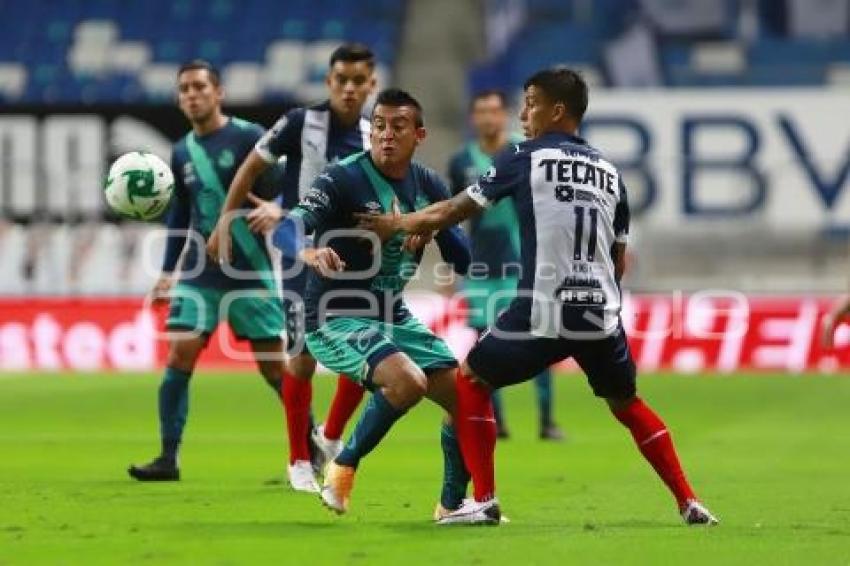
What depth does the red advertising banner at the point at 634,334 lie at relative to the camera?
68.2ft

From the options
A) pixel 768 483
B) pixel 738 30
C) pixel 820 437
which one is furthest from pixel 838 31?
pixel 768 483

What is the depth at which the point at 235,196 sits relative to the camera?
9953mm

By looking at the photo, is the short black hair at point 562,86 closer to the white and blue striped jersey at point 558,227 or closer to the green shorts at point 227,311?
the white and blue striped jersey at point 558,227

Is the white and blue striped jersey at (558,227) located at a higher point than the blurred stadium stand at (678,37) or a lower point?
lower

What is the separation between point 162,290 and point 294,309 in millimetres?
932

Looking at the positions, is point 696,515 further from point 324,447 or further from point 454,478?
point 324,447

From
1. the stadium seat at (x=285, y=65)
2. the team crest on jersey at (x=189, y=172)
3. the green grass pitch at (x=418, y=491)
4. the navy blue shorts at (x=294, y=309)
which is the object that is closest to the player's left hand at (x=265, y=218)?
the navy blue shorts at (x=294, y=309)

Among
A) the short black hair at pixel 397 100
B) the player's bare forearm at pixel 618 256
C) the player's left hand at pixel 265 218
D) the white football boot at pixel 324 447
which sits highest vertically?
the short black hair at pixel 397 100

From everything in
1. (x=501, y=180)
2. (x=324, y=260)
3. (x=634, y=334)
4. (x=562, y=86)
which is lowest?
(x=634, y=334)

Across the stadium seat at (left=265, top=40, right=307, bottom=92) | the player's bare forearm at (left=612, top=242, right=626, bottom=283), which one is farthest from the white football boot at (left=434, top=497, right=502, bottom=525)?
the stadium seat at (left=265, top=40, right=307, bottom=92)

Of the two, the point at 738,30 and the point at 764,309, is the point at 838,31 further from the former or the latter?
the point at 764,309

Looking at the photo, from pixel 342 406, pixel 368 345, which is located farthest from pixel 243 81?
pixel 368 345

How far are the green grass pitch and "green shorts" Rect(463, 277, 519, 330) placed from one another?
90 cm

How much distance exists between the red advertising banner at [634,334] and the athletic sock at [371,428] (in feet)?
39.1
